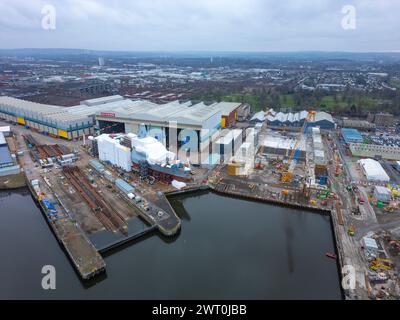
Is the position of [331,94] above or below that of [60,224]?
above

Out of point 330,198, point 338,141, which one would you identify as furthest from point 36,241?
point 338,141

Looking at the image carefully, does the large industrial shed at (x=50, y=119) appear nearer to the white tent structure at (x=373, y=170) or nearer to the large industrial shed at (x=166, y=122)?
the large industrial shed at (x=166, y=122)

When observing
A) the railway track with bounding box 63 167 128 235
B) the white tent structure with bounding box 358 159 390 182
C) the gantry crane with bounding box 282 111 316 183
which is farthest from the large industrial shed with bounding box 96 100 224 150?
the white tent structure with bounding box 358 159 390 182

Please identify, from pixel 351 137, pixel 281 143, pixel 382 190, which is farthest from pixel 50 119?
pixel 351 137
